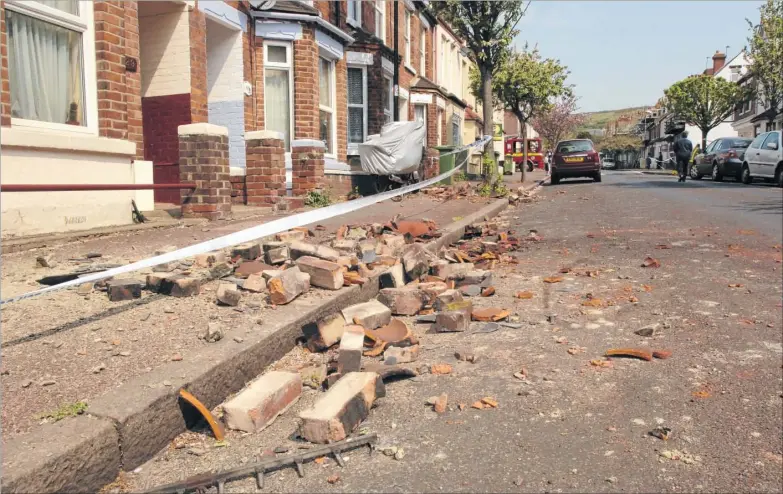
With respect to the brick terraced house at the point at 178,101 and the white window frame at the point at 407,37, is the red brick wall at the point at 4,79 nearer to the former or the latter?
the brick terraced house at the point at 178,101

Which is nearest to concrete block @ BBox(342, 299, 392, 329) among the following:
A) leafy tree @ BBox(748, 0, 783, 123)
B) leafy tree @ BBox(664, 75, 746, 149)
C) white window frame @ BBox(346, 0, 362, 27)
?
white window frame @ BBox(346, 0, 362, 27)

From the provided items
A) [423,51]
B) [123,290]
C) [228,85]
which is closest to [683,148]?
[123,290]

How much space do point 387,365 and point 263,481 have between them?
1.15m

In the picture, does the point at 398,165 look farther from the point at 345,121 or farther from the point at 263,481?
the point at 263,481

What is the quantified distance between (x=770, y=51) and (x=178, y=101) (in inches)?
1424

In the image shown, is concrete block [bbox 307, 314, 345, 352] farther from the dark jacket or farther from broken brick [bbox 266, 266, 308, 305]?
the dark jacket

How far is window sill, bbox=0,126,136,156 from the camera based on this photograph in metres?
5.63

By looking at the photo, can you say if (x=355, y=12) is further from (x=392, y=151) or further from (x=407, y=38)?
(x=392, y=151)

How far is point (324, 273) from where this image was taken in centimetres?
416

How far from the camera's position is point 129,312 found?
3.46m

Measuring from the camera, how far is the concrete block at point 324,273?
13.6 ft

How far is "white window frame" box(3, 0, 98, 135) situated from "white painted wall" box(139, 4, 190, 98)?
6.45 feet

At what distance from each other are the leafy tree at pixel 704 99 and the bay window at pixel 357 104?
38572 mm

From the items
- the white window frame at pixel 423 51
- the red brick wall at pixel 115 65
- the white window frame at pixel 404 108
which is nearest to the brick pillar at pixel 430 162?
the white window frame at pixel 404 108
